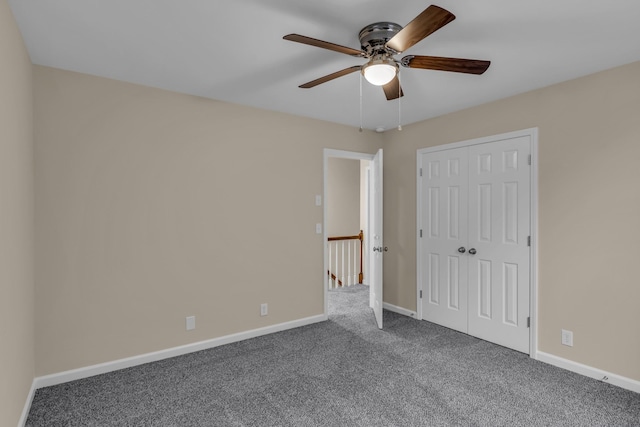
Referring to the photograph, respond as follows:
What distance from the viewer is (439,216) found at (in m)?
3.86

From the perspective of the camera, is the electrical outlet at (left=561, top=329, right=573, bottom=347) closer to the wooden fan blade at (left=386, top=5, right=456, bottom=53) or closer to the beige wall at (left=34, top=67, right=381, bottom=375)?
the beige wall at (left=34, top=67, right=381, bottom=375)

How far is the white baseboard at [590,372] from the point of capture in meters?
2.50

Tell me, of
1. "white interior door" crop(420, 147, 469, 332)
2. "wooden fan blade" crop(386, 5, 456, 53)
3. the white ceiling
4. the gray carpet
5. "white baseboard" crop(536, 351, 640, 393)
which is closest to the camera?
"wooden fan blade" crop(386, 5, 456, 53)

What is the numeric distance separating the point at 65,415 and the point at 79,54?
95.1 inches

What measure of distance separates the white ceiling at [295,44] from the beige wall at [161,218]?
312mm

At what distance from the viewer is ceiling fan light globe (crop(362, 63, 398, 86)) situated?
6.26 ft

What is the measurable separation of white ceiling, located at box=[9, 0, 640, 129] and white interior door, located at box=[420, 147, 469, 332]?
0.88 meters

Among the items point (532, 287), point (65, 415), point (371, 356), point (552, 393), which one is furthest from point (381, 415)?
point (65, 415)

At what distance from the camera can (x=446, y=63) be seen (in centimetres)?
199

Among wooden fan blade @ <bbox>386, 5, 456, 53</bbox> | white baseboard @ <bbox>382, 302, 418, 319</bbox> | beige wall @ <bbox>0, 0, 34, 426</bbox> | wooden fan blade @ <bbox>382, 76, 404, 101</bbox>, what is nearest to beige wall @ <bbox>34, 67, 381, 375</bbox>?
beige wall @ <bbox>0, 0, 34, 426</bbox>

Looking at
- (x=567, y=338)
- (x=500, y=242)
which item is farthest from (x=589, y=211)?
(x=567, y=338)

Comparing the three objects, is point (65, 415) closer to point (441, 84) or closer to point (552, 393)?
point (552, 393)

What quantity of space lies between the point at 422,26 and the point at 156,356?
318cm

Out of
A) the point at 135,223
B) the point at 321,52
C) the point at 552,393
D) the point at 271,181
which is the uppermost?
the point at 321,52
